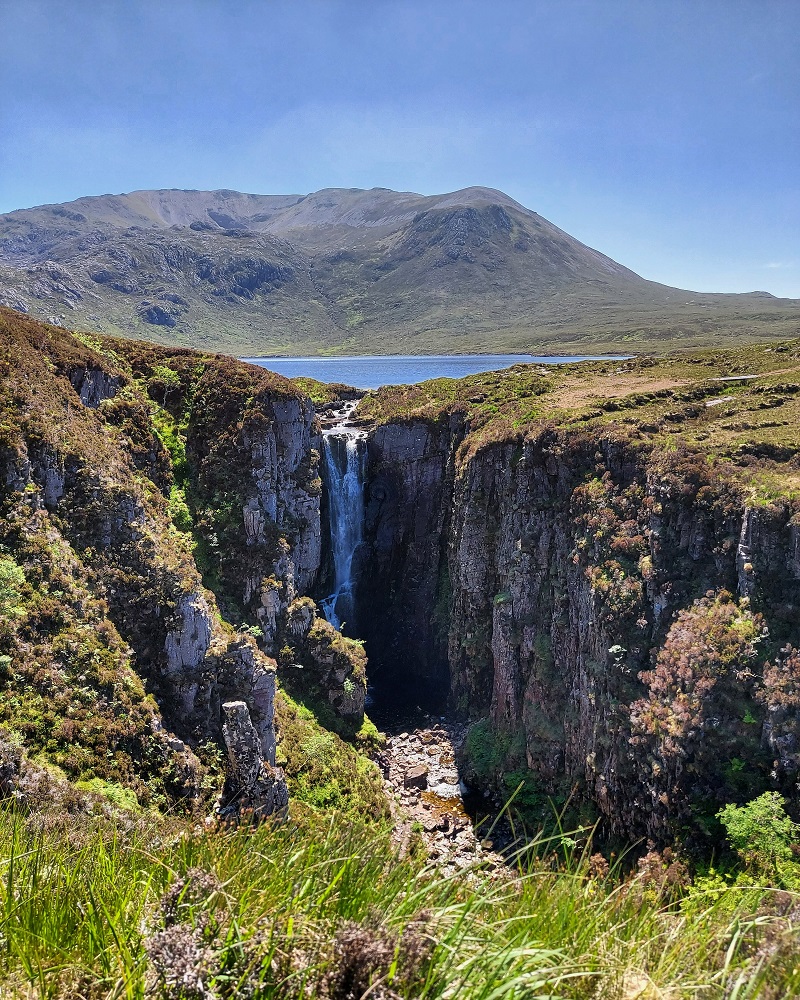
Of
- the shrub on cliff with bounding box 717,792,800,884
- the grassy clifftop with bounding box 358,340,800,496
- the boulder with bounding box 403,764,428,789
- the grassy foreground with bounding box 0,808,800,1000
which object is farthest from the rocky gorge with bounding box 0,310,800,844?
the grassy foreground with bounding box 0,808,800,1000

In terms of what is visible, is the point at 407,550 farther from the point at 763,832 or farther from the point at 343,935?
the point at 343,935

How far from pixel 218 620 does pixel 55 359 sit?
15422 mm

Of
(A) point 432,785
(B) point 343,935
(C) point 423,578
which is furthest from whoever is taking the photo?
(C) point 423,578

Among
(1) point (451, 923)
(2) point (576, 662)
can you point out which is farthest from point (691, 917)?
(2) point (576, 662)

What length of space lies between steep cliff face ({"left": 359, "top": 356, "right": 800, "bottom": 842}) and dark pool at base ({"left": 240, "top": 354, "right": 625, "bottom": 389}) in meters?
35.5

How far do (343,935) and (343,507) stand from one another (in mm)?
40038

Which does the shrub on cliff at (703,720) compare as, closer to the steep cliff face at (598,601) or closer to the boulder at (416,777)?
the steep cliff face at (598,601)

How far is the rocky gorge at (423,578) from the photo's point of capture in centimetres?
2066

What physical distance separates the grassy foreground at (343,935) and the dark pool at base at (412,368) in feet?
223

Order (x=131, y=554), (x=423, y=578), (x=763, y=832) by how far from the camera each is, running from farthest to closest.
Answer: (x=423, y=578) → (x=131, y=554) → (x=763, y=832)

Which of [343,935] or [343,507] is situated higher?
[343,935]

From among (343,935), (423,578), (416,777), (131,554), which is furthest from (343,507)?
(343,935)

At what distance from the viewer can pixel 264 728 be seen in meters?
24.8

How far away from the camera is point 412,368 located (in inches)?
5295
